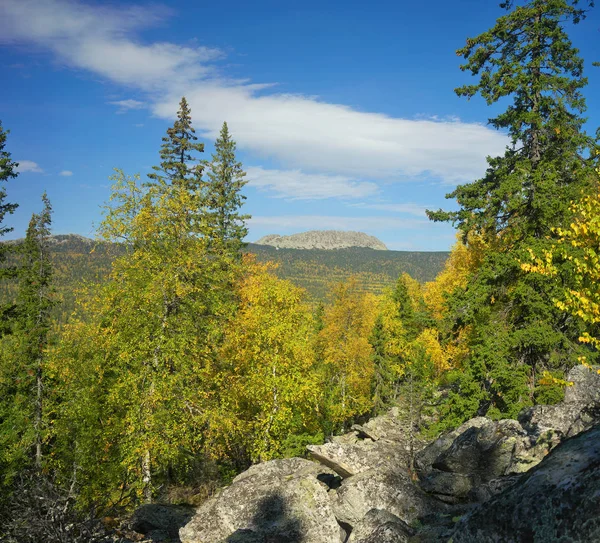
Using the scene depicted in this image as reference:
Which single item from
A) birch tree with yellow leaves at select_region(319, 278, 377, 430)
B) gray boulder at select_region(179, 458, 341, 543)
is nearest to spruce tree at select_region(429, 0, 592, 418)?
gray boulder at select_region(179, 458, 341, 543)

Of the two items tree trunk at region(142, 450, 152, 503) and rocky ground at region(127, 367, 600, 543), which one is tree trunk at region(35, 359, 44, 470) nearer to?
tree trunk at region(142, 450, 152, 503)

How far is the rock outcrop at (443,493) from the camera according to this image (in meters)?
4.64

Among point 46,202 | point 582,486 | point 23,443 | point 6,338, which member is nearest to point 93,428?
point 23,443

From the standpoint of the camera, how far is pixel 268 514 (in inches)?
473

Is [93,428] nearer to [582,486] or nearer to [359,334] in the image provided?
[582,486]

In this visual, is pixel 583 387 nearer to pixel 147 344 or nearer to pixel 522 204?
pixel 522 204

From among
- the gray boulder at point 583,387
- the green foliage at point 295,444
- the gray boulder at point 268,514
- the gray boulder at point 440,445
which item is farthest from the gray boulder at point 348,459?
the green foliage at point 295,444

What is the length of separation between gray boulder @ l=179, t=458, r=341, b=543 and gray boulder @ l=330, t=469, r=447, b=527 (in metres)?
0.44

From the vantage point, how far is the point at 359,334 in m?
47.1

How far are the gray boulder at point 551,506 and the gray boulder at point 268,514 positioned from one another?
7.20 meters

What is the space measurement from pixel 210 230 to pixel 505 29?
16521 mm

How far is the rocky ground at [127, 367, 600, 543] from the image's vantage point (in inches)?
192

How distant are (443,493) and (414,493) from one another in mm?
1130

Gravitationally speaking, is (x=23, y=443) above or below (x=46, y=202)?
below
